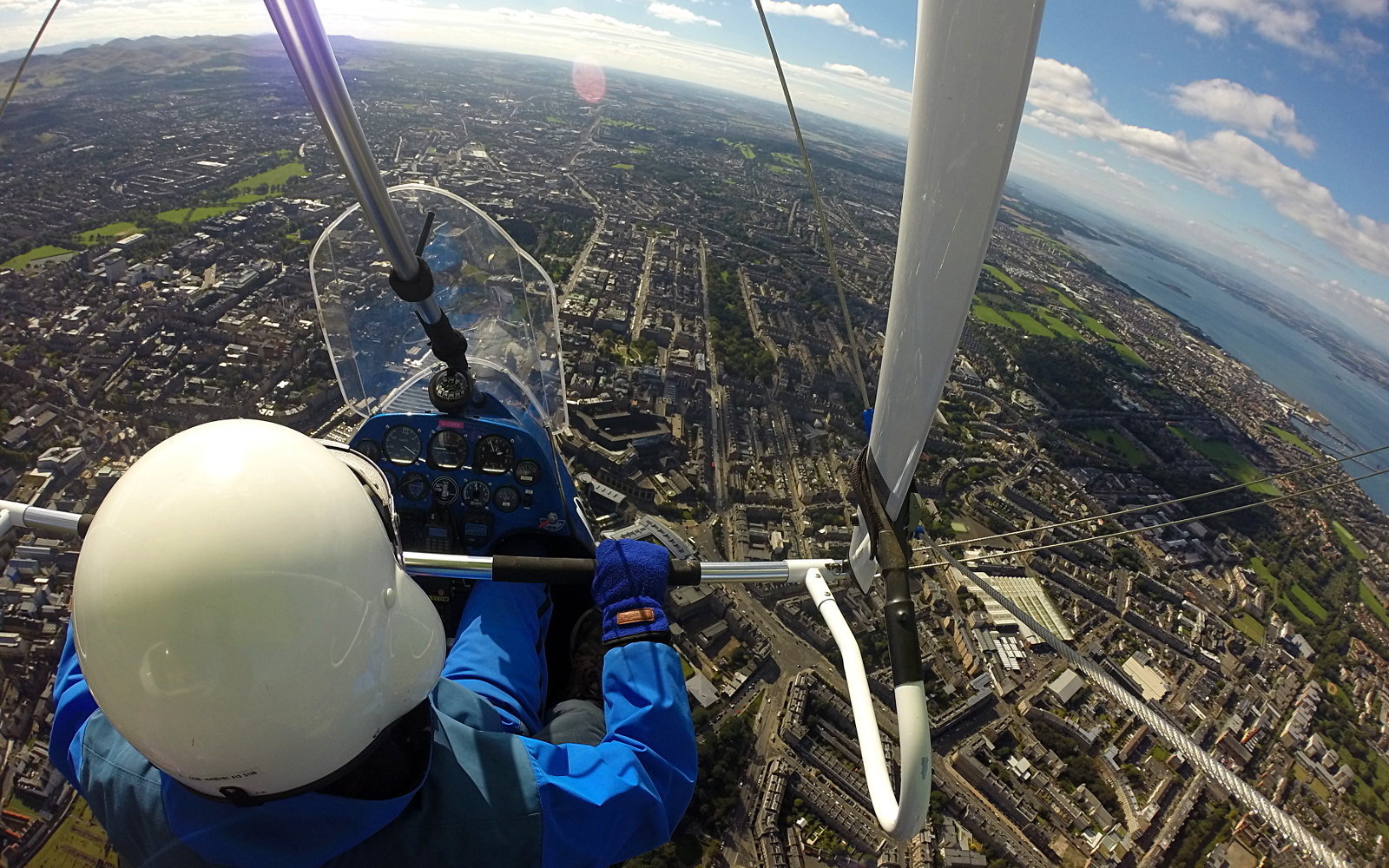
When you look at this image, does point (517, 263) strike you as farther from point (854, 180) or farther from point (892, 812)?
point (854, 180)

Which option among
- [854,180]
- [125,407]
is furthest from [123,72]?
[854,180]

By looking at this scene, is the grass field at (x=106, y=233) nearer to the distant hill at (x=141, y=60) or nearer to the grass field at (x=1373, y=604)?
the distant hill at (x=141, y=60)

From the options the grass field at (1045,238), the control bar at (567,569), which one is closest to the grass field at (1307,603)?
the control bar at (567,569)

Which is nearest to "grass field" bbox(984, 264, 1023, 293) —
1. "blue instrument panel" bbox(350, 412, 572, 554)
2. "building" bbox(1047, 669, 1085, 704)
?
"building" bbox(1047, 669, 1085, 704)

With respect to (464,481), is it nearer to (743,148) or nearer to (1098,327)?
(1098,327)

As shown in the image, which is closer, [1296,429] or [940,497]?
[940,497]
